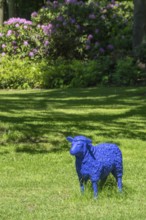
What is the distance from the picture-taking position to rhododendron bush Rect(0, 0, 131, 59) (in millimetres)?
19438

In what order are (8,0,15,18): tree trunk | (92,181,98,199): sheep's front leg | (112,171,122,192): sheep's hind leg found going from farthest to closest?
1. (8,0,15,18): tree trunk
2. (112,171,122,192): sheep's hind leg
3. (92,181,98,199): sheep's front leg

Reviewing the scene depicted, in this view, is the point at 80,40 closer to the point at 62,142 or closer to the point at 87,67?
the point at 87,67

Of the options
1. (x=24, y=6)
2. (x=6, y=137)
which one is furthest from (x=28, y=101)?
(x=24, y=6)

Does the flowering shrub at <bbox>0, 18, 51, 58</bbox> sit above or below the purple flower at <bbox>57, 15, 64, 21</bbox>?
below

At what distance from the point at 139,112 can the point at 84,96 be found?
2.79m

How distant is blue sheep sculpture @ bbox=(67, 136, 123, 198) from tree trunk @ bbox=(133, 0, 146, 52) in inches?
514

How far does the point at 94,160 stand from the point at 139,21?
1351 cm

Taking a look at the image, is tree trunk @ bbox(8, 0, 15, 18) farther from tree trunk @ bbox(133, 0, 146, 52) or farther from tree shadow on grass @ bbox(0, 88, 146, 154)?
tree shadow on grass @ bbox(0, 88, 146, 154)

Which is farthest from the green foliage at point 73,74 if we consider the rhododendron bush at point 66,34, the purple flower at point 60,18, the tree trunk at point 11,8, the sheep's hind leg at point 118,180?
the tree trunk at point 11,8

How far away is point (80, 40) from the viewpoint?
1959 cm

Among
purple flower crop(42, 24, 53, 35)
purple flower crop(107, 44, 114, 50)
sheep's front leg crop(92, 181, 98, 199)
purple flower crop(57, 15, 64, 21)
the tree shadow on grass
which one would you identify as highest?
purple flower crop(57, 15, 64, 21)

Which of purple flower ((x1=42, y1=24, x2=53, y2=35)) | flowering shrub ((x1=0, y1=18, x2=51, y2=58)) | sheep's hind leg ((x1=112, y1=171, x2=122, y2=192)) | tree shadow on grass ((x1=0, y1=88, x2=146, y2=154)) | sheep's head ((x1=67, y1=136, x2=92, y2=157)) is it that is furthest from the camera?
purple flower ((x1=42, y1=24, x2=53, y2=35))

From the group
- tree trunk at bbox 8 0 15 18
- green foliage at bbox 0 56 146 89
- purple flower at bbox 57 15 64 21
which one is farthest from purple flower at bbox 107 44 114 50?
tree trunk at bbox 8 0 15 18

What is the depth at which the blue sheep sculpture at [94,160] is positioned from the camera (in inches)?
205
